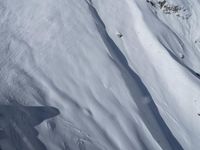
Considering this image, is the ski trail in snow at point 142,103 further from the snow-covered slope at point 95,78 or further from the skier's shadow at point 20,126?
the skier's shadow at point 20,126

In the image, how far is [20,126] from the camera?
709 centimetres

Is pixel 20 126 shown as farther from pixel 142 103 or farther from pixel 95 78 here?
pixel 142 103

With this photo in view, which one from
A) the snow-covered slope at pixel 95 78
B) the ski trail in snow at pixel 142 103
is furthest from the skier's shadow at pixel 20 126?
the ski trail in snow at pixel 142 103

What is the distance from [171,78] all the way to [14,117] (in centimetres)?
625

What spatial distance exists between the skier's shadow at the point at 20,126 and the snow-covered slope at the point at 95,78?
2 centimetres

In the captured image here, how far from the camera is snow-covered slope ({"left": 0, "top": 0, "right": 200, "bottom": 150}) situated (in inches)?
307

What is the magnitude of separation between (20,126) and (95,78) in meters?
3.47

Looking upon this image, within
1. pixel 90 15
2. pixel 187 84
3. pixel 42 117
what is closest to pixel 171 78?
pixel 187 84

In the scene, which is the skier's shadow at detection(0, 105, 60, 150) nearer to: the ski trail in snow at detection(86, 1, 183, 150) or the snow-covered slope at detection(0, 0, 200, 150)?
the snow-covered slope at detection(0, 0, 200, 150)

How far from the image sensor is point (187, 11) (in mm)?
16109

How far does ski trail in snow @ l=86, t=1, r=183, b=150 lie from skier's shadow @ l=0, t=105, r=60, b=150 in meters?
2.99

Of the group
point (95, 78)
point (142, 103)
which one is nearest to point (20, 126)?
point (95, 78)

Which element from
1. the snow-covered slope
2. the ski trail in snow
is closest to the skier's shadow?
the snow-covered slope

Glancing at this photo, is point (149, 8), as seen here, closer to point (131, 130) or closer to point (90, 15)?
point (90, 15)
